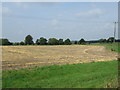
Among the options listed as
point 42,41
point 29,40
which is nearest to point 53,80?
point 29,40

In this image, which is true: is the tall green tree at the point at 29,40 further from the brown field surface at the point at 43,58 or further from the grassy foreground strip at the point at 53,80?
the grassy foreground strip at the point at 53,80

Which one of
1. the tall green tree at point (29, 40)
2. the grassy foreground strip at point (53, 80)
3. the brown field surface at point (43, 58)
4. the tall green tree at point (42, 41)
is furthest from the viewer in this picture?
the tall green tree at point (42, 41)

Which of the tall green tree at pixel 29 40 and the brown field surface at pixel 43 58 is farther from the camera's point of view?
the tall green tree at pixel 29 40

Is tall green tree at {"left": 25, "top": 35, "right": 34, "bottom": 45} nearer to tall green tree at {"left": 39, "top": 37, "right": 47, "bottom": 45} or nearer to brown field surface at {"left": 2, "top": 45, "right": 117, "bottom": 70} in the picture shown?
tall green tree at {"left": 39, "top": 37, "right": 47, "bottom": 45}

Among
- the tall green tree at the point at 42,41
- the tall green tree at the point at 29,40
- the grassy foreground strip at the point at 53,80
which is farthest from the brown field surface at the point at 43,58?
the tall green tree at the point at 42,41

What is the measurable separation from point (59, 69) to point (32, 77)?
2.58 meters

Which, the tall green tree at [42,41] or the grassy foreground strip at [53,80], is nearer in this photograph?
the grassy foreground strip at [53,80]

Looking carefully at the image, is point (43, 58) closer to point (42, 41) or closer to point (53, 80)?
point (53, 80)

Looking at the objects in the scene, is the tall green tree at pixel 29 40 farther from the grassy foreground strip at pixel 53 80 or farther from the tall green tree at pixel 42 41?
the grassy foreground strip at pixel 53 80

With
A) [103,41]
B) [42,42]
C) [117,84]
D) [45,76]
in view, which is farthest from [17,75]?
[103,41]

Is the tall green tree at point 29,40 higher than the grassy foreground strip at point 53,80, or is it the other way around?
the tall green tree at point 29,40

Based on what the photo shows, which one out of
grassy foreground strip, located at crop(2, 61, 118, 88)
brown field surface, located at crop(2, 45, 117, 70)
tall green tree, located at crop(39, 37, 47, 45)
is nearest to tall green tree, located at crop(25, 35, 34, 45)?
tall green tree, located at crop(39, 37, 47, 45)

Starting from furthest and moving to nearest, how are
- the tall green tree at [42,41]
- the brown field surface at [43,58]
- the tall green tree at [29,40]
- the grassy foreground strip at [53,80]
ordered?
the tall green tree at [42,41], the tall green tree at [29,40], the brown field surface at [43,58], the grassy foreground strip at [53,80]

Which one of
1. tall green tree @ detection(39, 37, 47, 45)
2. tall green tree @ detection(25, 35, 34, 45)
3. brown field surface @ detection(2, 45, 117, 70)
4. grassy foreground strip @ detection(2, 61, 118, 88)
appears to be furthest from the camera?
tall green tree @ detection(39, 37, 47, 45)
